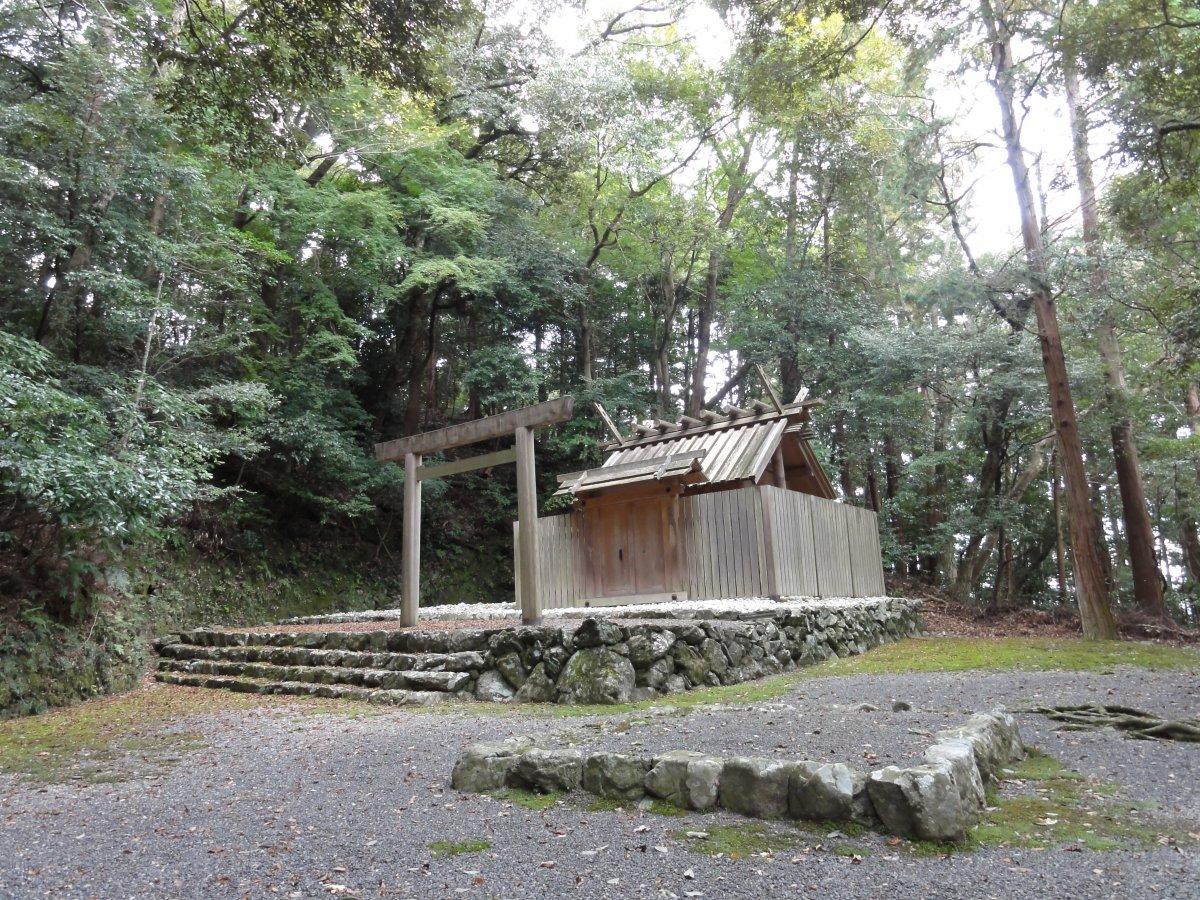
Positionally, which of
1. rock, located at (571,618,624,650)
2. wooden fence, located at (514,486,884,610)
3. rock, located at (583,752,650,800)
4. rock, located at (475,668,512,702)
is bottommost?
rock, located at (475,668,512,702)

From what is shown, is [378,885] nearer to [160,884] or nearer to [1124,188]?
[160,884]

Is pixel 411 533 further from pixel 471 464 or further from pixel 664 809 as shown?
pixel 664 809

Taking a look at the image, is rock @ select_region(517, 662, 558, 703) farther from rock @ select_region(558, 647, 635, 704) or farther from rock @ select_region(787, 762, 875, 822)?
rock @ select_region(787, 762, 875, 822)

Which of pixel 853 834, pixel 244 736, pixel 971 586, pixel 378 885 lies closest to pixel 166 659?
pixel 244 736

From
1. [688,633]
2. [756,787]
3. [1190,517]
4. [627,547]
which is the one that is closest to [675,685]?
[688,633]

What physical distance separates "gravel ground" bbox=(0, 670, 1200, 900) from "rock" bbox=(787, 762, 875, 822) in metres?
0.13

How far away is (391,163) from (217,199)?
5.66 meters

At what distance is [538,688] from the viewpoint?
7.38 meters

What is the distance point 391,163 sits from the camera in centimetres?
1752

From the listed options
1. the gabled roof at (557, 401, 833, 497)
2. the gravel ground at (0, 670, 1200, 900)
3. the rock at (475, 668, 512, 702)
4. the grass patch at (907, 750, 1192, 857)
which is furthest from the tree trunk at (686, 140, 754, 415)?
the grass patch at (907, 750, 1192, 857)

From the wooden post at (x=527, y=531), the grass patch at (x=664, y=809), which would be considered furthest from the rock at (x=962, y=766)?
the wooden post at (x=527, y=531)

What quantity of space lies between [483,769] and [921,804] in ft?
7.50

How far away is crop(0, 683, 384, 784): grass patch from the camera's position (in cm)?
525

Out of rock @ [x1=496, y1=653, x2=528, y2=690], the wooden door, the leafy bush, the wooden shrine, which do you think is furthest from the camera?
the wooden door
